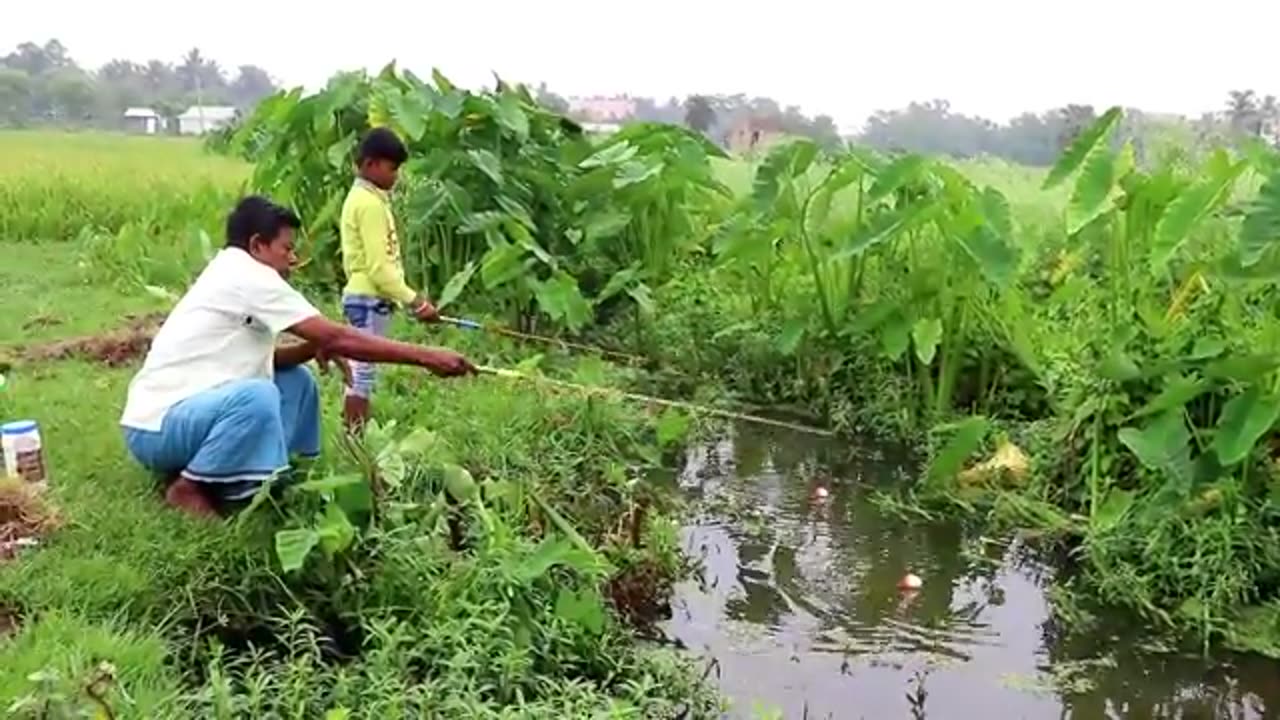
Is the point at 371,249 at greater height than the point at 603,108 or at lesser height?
lesser

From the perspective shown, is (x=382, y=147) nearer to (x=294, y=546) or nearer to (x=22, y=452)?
(x=22, y=452)

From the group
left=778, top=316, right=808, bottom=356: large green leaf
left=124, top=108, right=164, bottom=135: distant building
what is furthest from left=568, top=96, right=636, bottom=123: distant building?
left=124, top=108, right=164, bottom=135: distant building

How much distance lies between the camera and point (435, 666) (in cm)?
349

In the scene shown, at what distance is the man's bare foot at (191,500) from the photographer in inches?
155

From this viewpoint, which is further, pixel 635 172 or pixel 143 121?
pixel 143 121

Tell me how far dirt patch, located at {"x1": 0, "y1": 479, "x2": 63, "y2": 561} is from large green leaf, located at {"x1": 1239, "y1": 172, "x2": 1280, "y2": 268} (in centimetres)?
387

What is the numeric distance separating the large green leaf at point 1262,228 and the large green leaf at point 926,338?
167 cm

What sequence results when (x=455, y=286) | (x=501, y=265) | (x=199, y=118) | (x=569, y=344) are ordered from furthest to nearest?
1. (x=199, y=118)
2. (x=569, y=344)
3. (x=501, y=265)
4. (x=455, y=286)

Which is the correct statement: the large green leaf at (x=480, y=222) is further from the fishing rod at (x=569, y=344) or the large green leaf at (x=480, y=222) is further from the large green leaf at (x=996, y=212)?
the large green leaf at (x=996, y=212)

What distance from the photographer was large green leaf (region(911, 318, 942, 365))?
6.11 meters

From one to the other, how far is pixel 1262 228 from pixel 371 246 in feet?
10.5

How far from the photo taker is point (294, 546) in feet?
11.3

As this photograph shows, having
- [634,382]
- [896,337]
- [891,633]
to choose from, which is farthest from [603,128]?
[891,633]

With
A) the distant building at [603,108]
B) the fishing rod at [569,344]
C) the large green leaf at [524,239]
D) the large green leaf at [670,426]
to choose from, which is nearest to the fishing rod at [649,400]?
the large green leaf at [670,426]
